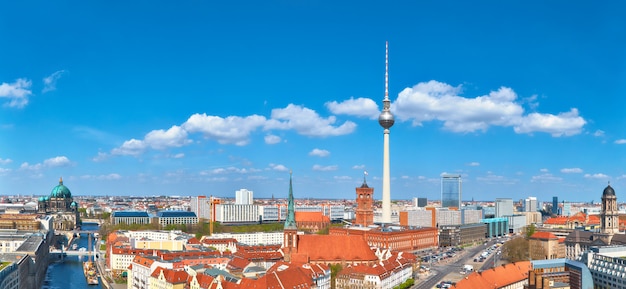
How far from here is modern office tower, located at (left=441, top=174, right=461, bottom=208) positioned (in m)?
165

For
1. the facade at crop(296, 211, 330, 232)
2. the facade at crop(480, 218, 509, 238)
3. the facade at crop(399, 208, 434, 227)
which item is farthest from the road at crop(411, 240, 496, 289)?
→ the facade at crop(296, 211, 330, 232)

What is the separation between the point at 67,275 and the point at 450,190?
397ft

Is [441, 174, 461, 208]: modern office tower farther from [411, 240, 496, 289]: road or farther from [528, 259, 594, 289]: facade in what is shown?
[528, 259, 594, 289]: facade

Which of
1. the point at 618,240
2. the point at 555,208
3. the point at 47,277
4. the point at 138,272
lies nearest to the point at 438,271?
the point at 618,240

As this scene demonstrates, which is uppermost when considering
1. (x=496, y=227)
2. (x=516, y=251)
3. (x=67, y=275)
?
(x=516, y=251)

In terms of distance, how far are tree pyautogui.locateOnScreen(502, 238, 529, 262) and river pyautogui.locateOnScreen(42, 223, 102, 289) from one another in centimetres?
4209

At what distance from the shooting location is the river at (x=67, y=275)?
179 feet

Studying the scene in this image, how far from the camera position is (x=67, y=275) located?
6159 centimetres

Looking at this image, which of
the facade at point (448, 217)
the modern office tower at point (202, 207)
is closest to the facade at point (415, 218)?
the facade at point (448, 217)

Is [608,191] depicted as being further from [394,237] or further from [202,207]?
[202,207]

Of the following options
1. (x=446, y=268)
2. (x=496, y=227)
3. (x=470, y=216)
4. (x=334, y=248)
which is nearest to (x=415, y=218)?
(x=496, y=227)

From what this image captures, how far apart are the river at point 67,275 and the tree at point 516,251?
42.1 m

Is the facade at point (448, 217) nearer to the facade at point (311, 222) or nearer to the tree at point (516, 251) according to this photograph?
the facade at point (311, 222)

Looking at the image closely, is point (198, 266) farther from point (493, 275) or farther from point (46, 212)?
point (46, 212)
